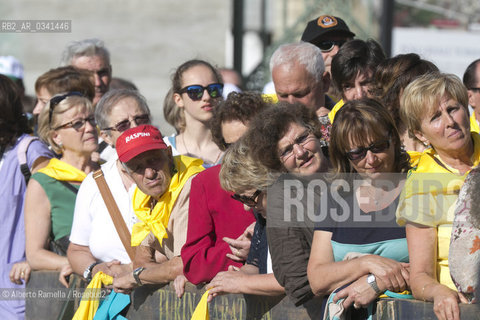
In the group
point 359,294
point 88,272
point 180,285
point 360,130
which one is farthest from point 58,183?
point 359,294

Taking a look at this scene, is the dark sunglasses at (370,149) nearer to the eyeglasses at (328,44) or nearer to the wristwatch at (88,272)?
the wristwatch at (88,272)

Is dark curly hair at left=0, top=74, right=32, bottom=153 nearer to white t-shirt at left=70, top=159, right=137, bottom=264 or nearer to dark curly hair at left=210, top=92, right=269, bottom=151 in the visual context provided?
white t-shirt at left=70, top=159, right=137, bottom=264

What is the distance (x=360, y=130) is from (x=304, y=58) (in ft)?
4.84

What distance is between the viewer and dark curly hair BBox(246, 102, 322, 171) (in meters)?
4.29

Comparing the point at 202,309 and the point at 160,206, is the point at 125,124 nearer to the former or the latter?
the point at 160,206

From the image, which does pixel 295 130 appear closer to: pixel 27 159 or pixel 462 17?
pixel 27 159

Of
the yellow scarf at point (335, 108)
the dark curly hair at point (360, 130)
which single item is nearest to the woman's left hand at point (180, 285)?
the dark curly hair at point (360, 130)

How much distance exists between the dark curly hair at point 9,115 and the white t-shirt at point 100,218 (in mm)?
872

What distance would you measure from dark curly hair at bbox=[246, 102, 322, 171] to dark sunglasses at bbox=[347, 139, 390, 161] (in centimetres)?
49

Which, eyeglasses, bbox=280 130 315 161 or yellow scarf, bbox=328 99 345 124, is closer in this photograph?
eyeglasses, bbox=280 130 315 161

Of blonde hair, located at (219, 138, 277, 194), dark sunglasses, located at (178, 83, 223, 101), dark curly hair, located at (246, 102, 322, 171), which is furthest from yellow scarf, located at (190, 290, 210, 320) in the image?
dark sunglasses, located at (178, 83, 223, 101)

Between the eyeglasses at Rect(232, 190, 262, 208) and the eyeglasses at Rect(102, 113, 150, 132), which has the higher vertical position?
the eyeglasses at Rect(102, 113, 150, 132)

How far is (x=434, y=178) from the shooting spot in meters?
3.69

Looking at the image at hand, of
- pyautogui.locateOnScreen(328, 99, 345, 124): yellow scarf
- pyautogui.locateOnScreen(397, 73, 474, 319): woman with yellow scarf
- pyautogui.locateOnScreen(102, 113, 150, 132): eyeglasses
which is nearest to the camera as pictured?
pyautogui.locateOnScreen(397, 73, 474, 319): woman with yellow scarf
